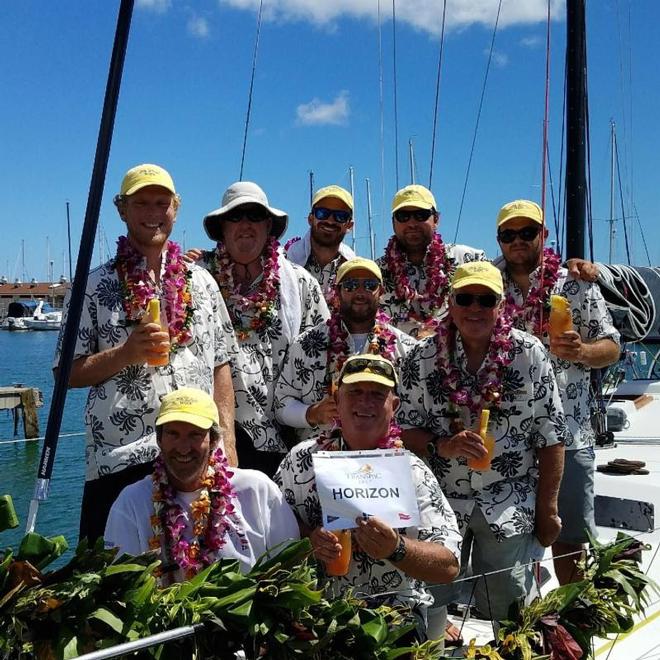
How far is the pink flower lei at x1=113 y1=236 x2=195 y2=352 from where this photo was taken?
11.3 feet

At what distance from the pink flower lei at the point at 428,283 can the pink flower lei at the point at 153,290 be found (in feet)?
4.07

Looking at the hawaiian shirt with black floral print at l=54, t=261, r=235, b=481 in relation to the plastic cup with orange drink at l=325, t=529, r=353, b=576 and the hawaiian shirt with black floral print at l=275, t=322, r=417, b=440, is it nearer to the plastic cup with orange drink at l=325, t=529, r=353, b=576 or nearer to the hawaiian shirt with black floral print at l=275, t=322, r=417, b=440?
the hawaiian shirt with black floral print at l=275, t=322, r=417, b=440

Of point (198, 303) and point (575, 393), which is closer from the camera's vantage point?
point (198, 303)

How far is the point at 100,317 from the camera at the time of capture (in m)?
3.41

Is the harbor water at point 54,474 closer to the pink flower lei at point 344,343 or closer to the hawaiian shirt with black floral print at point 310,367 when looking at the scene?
the hawaiian shirt with black floral print at point 310,367

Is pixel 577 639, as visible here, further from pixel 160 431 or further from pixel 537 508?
pixel 160 431

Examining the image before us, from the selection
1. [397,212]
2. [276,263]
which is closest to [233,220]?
[276,263]

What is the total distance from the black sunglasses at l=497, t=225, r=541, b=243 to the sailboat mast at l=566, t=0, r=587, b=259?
102 inches

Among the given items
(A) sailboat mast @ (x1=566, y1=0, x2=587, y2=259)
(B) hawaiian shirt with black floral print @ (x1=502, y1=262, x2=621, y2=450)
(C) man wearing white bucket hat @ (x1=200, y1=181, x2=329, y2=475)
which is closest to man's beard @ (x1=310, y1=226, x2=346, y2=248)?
(C) man wearing white bucket hat @ (x1=200, y1=181, x2=329, y2=475)

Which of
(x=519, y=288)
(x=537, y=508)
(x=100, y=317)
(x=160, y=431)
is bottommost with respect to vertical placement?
(x=537, y=508)

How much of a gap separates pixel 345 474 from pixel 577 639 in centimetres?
92

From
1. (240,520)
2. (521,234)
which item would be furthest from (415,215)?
(240,520)

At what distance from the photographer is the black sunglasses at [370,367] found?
10.3 feet

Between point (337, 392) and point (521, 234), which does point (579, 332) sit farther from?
point (337, 392)
